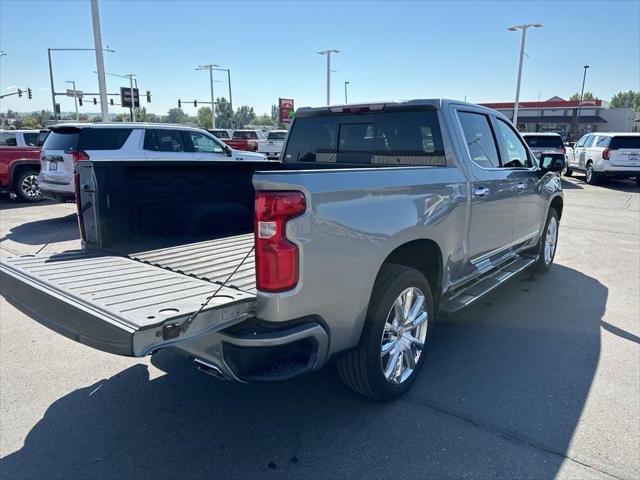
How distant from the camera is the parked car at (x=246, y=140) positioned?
2270cm

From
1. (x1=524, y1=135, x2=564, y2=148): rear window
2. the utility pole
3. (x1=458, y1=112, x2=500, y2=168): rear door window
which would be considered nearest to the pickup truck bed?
(x1=458, y1=112, x2=500, y2=168): rear door window

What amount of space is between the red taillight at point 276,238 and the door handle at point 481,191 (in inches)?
80.0

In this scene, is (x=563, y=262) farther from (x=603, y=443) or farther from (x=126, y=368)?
(x=126, y=368)

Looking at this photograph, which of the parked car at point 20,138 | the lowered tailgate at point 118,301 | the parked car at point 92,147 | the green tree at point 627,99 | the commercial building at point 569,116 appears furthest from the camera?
the green tree at point 627,99

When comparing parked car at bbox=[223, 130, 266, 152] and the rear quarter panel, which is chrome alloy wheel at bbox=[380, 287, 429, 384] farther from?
parked car at bbox=[223, 130, 266, 152]

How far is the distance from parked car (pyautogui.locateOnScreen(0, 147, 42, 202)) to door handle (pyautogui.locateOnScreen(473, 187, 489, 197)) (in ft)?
36.1

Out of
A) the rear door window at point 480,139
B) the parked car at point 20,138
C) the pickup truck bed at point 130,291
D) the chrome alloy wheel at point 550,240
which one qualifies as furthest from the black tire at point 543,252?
the parked car at point 20,138

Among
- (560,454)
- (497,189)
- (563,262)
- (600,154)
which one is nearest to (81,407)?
(560,454)

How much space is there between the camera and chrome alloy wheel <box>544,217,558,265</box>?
6.03 metres

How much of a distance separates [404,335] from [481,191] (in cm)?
144

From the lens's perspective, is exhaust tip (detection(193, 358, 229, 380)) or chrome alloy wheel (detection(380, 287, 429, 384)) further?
chrome alloy wheel (detection(380, 287, 429, 384))

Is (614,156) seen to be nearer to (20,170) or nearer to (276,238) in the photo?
(276,238)

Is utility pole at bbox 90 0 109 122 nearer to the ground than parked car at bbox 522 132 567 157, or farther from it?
farther from it

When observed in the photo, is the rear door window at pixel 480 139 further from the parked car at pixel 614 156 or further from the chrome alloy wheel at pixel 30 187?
the parked car at pixel 614 156
